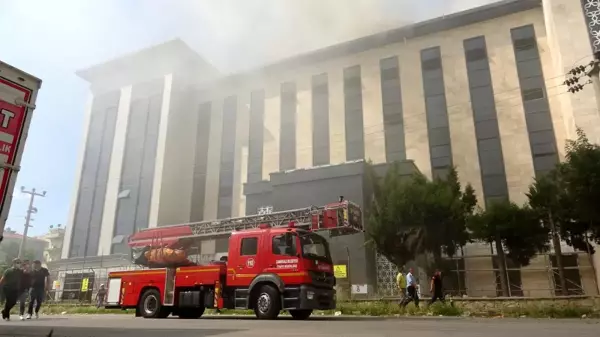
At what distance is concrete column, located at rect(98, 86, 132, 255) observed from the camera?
1210 inches

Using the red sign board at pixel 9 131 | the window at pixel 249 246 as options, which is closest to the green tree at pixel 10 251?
the window at pixel 249 246

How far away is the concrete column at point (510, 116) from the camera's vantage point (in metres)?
23.3

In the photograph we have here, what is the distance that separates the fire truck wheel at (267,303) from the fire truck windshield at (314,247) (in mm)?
1109

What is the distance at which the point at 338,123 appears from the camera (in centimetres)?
2867

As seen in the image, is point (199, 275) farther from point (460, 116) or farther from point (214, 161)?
point (214, 161)

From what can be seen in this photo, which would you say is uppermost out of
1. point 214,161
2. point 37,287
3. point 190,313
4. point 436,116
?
point 436,116

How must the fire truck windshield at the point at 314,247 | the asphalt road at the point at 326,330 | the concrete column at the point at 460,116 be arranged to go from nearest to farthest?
the asphalt road at the point at 326,330, the fire truck windshield at the point at 314,247, the concrete column at the point at 460,116

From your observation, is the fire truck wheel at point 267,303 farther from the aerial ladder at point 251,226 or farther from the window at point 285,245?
the aerial ladder at point 251,226

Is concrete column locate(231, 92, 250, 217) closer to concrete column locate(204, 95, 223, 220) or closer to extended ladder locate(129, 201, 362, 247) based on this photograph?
concrete column locate(204, 95, 223, 220)

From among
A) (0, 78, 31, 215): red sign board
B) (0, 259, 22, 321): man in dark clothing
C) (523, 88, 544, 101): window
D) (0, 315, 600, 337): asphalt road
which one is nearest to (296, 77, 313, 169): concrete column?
(523, 88, 544, 101): window

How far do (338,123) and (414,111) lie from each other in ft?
16.9

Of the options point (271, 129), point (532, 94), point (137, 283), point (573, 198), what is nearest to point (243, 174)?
point (271, 129)

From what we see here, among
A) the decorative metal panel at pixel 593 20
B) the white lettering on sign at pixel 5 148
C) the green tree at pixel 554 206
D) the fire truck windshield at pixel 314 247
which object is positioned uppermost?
the decorative metal panel at pixel 593 20

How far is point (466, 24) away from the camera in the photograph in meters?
27.6
